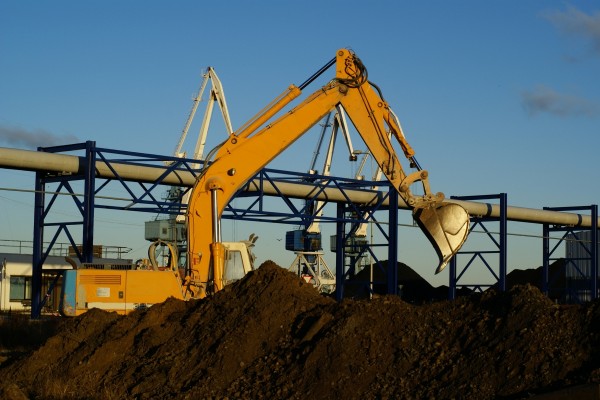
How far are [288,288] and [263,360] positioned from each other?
1812mm

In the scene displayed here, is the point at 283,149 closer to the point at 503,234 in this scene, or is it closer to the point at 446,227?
the point at 446,227

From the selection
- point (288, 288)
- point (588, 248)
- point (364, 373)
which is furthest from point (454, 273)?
point (364, 373)

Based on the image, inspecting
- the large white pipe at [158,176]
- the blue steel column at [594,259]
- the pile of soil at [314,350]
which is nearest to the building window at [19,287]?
the large white pipe at [158,176]

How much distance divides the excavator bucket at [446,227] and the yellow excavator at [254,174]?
0.8 inches

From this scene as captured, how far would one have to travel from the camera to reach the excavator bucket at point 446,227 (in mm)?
19703

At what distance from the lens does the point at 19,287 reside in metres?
45.9

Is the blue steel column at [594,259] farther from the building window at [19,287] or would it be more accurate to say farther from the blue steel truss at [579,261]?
the building window at [19,287]

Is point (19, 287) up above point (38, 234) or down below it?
below

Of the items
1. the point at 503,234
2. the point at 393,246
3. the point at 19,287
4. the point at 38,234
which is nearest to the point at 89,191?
the point at 38,234

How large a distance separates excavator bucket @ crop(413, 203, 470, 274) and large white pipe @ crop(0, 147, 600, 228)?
10099 millimetres

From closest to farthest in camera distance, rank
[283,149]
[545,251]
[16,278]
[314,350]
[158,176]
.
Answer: [314,350], [283,149], [158,176], [545,251], [16,278]

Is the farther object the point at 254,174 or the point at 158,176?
the point at 158,176

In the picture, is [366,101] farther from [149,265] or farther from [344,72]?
[149,265]

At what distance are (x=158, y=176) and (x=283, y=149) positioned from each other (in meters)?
7.46
